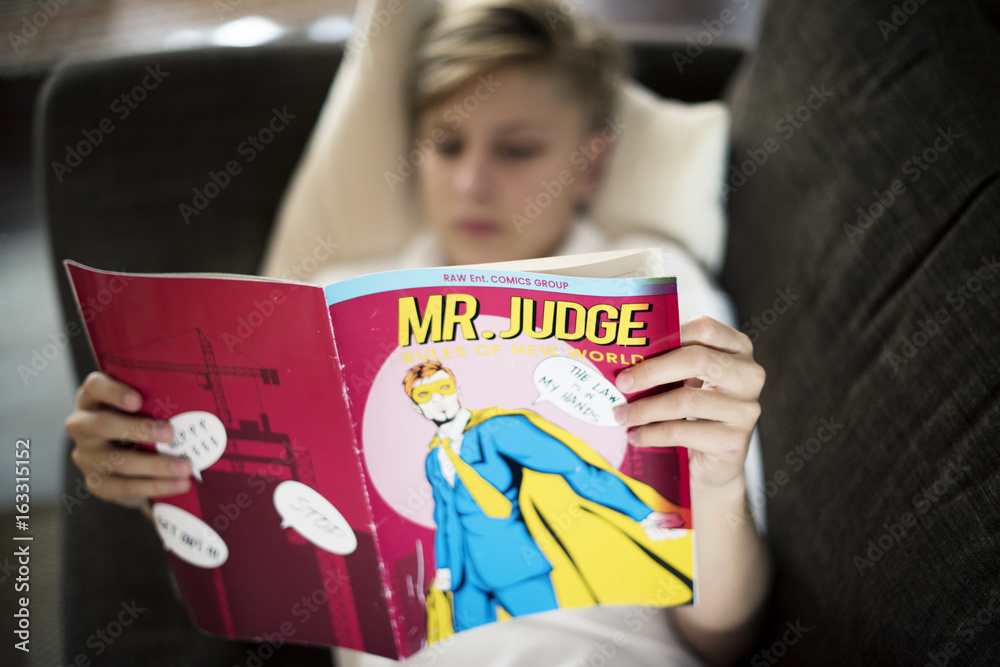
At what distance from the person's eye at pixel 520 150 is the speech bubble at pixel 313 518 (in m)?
0.57

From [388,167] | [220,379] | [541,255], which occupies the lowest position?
[541,255]

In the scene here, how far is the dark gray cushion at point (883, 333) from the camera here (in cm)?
51

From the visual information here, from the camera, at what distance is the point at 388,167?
1.10 meters

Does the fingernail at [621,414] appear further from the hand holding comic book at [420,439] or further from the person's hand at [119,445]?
the person's hand at [119,445]

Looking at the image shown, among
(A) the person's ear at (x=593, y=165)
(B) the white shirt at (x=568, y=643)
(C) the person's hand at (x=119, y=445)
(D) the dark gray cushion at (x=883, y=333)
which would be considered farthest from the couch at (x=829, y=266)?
(C) the person's hand at (x=119, y=445)

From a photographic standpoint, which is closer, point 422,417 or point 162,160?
point 422,417

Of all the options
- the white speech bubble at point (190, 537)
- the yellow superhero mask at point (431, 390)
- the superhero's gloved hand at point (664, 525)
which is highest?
the yellow superhero mask at point (431, 390)

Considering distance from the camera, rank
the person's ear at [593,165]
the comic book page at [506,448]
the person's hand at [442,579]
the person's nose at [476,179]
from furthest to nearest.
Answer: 1. the person's ear at [593,165]
2. the person's nose at [476,179]
3. the person's hand at [442,579]
4. the comic book page at [506,448]

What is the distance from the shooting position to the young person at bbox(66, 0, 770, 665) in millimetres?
514

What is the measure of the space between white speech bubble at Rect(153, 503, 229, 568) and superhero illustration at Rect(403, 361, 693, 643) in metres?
0.20

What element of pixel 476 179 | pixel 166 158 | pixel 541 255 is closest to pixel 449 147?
pixel 476 179

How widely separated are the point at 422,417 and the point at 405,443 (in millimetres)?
28

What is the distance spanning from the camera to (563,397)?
0.52 meters

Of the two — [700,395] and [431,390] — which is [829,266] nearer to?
[700,395]
